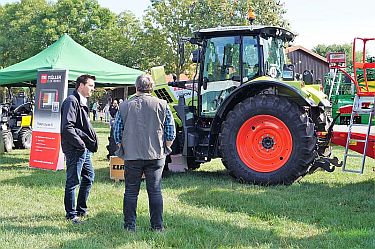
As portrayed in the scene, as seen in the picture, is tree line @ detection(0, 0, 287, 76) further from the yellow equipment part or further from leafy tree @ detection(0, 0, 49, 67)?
the yellow equipment part

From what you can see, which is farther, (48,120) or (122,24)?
(122,24)

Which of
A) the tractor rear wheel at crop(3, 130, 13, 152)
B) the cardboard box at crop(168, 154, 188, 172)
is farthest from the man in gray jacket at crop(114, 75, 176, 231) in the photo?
the tractor rear wheel at crop(3, 130, 13, 152)

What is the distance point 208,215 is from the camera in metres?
5.86

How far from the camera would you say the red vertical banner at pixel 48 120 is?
9.59 m

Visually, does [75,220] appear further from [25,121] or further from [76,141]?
[25,121]

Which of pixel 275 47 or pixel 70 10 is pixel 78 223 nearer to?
pixel 275 47

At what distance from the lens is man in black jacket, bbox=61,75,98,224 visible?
5.38 metres

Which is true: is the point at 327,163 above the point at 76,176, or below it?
above


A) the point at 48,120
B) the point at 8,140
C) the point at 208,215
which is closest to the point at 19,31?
the point at 8,140

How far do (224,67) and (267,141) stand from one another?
1.45 m

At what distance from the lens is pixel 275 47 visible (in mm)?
8594

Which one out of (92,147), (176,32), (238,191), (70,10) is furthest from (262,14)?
(92,147)

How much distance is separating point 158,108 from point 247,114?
3079 mm

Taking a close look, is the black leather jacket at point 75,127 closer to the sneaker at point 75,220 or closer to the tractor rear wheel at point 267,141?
the sneaker at point 75,220
